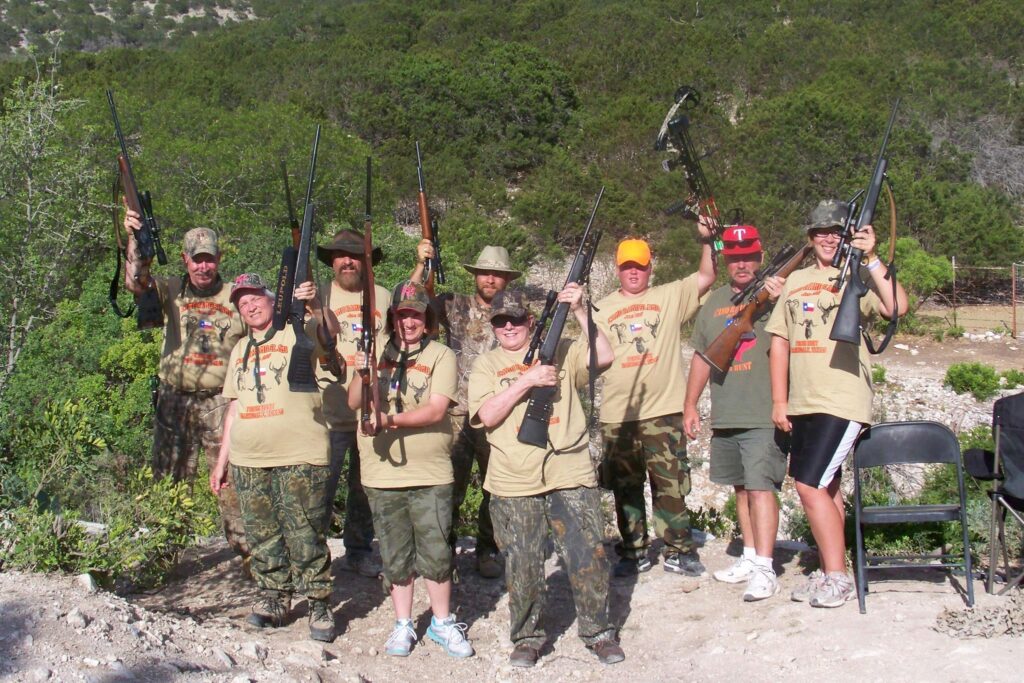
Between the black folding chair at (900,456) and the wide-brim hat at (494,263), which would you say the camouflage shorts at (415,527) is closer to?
the wide-brim hat at (494,263)

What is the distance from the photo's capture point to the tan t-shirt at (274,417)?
528 cm

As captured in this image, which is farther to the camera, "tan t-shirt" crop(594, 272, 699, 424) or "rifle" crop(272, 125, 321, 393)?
"tan t-shirt" crop(594, 272, 699, 424)

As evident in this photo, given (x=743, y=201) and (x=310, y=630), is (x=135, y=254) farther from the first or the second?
(x=743, y=201)

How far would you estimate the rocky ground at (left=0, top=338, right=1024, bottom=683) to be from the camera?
14.3 ft

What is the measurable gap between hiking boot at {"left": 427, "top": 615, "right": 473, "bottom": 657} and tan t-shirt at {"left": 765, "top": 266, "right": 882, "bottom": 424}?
6.58ft

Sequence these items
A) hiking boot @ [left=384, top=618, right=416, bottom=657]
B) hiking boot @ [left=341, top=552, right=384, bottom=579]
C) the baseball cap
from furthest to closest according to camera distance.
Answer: hiking boot @ [left=341, top=552, right=384, bottom=579], the baseball cap, hiking boot @ [left=384, top=618, right=416, bottom=657]

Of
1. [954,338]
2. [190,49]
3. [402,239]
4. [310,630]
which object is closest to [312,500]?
[310,630]

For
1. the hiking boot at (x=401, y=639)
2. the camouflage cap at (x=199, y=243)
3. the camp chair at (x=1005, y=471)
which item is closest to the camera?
the camp chair at (x=1005, y=471)

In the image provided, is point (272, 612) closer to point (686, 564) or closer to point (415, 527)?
point (415, 527)

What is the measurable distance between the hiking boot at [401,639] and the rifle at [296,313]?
1.27m

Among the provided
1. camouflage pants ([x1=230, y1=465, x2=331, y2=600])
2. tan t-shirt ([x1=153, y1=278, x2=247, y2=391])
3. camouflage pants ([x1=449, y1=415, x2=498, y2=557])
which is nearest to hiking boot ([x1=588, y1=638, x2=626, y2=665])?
camouflage pants ([x1=449, y1=415, x2=498, y2=557])

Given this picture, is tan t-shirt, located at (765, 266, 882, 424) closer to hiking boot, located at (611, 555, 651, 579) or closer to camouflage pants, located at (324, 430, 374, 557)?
hiking boot, located at (611, 555, 651, 579)

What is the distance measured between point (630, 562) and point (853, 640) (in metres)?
1.62

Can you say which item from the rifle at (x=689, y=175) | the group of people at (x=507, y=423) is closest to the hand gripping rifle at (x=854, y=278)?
the group of people at (x=507, y=423)
